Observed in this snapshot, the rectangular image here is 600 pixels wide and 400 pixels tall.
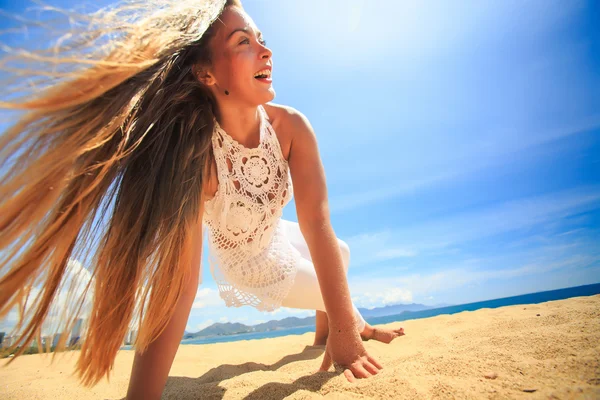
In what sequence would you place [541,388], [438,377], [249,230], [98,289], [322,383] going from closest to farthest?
[541,388], [438,377], [322,383], [98,289], [249,230]

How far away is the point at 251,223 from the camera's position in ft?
8.59

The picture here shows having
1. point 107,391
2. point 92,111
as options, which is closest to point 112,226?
point 92,111

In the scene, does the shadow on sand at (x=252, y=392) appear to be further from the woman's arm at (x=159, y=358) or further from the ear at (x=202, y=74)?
the ear at (x=202, y=74)

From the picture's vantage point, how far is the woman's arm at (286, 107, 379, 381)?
6.05ft

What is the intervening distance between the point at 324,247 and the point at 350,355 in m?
0.62

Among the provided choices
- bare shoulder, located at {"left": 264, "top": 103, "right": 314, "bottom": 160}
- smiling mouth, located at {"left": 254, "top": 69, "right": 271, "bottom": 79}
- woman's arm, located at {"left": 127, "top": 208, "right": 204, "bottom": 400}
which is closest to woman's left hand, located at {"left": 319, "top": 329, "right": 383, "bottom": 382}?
woman's arm, located at {"left": 127, "top": 208, "right": 204, "bottom": 400}

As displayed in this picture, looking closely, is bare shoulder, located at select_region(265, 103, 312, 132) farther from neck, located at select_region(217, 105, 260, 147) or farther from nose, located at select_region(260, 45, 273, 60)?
nose, located at select_region(260, 45, 273, 60)

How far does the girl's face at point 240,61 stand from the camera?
2.15 metres

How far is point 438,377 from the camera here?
1431 millimetres

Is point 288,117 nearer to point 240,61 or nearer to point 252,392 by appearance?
point 240,61

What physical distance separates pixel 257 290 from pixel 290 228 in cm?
88

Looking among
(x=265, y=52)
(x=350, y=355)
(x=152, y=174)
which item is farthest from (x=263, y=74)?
(x=350, y=355)

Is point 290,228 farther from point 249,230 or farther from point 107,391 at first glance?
point 107,391

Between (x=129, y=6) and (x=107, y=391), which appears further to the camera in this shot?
(x=107, y=391)
